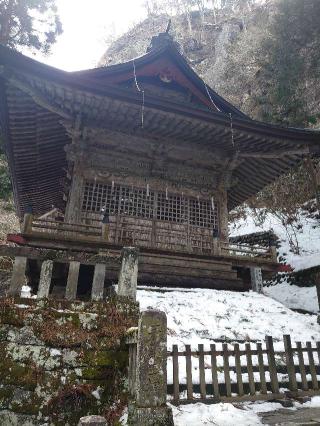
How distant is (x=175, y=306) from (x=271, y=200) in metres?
19.5

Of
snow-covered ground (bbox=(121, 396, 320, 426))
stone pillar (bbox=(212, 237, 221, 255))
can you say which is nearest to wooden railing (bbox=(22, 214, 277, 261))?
stone pillar (bbox=(212, 237, 221, 255))

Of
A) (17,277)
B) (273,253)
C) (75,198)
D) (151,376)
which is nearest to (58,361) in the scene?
(151,376)

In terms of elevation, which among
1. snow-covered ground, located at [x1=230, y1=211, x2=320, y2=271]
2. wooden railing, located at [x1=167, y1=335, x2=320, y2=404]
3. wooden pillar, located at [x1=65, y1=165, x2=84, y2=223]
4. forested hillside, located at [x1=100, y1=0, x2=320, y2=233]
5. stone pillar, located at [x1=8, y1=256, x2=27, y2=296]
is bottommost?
wooden railing, located at [x1=167, y1=335, x2=320, y2=404]

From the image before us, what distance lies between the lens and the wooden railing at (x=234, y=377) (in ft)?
19.1

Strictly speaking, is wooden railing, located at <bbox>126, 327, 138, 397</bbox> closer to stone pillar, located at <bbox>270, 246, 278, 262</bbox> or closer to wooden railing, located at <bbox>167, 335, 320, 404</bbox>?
wooden railing, located at <bbox>167, 335, 320, 404</bbox>

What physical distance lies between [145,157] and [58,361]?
9232 mm

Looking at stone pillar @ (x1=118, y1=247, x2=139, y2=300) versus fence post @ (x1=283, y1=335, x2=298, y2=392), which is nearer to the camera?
stone pillar @ (x1=118, y1=247, x2=139, y2=300)

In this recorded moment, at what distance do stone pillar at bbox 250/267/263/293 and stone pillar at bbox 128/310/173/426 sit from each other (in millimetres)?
8743

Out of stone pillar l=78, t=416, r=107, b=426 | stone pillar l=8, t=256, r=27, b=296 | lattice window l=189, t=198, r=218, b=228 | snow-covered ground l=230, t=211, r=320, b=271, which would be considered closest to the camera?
stone pillar l=78, t=416, r=107, b=426

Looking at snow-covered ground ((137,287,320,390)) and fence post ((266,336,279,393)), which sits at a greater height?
snow-covered ground ((137,287,320,390))

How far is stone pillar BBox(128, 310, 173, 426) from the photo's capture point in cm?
389

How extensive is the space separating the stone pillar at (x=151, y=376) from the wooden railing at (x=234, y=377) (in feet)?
5.84

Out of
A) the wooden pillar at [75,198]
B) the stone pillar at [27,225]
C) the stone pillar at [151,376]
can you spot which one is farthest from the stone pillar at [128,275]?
the wooden pillar at [75,198]

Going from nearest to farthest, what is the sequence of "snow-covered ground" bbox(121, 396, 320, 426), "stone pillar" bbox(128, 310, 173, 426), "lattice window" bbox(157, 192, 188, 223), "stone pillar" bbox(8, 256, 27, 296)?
"stone pillar" bbox(128, 310, 173, 426)
"snow-covered ground" bbox(121, 396, 320, 426)
"stone pillar" bbox(8, 256, 27, 296)
"lattice window" bbox(157, 192, 188, 223)
